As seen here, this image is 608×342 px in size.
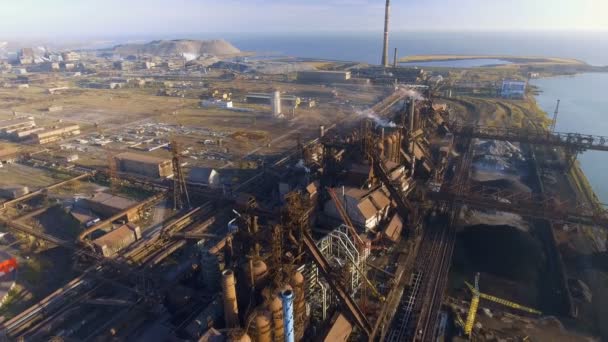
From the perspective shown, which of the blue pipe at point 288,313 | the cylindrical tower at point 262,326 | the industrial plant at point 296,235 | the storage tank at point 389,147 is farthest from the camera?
the storage tank at point 389,147

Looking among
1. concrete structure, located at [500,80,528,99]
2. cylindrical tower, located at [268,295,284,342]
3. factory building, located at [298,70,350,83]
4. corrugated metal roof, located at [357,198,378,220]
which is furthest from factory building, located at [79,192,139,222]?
concrete structure, located at [500,80,528,99]

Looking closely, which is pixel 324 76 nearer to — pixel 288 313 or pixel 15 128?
pixel 15 128

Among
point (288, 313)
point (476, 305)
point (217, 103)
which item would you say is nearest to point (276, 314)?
point (288, 313)

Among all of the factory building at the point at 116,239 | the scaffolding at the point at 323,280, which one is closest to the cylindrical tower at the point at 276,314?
the scaffolding at the point at 323,280

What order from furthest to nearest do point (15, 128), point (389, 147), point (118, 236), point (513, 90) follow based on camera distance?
1. point (513, 90)
2. point (15, 128)
3. point (389, 147)
4. point (118, 236)

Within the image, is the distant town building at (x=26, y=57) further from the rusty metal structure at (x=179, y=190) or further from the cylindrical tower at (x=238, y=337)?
the cylindrical tower at (x=238, y=337)
